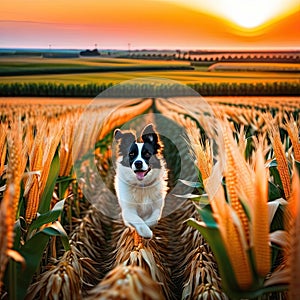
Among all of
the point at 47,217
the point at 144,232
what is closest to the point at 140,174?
the point at 144,232

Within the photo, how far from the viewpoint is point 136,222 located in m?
3.08

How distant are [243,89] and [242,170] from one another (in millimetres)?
1838

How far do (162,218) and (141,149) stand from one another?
629mm

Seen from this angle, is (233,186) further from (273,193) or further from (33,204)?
(33,204)

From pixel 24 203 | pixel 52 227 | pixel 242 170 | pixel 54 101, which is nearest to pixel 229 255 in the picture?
pixel 242 170

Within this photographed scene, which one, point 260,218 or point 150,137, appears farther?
point 150,137

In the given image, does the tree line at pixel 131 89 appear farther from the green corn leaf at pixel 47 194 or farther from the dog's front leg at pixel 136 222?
the green corn leaf at pixel 47 194

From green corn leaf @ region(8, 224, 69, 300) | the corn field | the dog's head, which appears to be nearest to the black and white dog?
the dog's head

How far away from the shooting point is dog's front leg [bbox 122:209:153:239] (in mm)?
2885

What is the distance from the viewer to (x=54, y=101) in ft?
11.3

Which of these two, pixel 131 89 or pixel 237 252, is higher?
pixel 131 89

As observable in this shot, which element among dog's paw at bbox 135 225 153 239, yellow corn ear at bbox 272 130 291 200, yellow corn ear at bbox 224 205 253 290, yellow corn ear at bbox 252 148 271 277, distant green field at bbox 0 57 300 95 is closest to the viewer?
yellow corn ear at bbox 252 148 271 277

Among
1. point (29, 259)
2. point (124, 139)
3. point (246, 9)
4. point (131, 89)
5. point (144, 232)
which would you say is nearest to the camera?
point (29, 259)

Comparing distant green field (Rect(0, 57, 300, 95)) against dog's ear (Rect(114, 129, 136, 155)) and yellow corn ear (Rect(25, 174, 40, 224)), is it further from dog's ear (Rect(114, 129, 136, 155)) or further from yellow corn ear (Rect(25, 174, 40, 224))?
yellow corn ear (Rect(25, 174, 40, 224))
